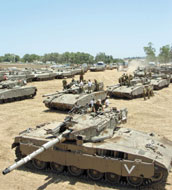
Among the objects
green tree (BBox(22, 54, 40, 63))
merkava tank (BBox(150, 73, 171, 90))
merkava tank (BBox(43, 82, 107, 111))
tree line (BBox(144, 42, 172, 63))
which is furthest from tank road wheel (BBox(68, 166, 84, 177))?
green tree (BBox(22, 54, 40, 63))

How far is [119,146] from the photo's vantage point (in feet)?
31.0

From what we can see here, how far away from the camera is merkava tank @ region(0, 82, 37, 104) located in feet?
78.9

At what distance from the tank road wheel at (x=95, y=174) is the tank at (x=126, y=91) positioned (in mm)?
16033

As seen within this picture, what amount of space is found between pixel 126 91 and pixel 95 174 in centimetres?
1640

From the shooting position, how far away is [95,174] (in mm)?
9797

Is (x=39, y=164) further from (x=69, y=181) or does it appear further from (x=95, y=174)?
(x=95, y=174)

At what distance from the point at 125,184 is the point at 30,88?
18.4 metres

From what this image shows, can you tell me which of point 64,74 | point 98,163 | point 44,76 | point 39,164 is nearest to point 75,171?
point 98,163

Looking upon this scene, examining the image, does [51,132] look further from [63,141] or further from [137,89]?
[137,89]

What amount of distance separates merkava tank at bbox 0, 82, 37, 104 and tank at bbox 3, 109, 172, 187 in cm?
1378

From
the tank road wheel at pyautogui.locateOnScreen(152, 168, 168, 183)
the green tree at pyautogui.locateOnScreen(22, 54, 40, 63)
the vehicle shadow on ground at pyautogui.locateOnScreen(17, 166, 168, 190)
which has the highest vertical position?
the green tree at pyautogui.locateOnScreen(22, 54, 40, 63)

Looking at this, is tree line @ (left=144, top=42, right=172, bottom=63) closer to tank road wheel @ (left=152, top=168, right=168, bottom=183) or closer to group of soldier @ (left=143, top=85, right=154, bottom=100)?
group of soldier @ (left=143, top=85, right=154, bottom=100)

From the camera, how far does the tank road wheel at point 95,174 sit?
9.73 metres

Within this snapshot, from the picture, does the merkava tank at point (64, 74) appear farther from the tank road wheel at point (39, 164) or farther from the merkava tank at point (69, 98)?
the tank road wheel at point (39, 164)
